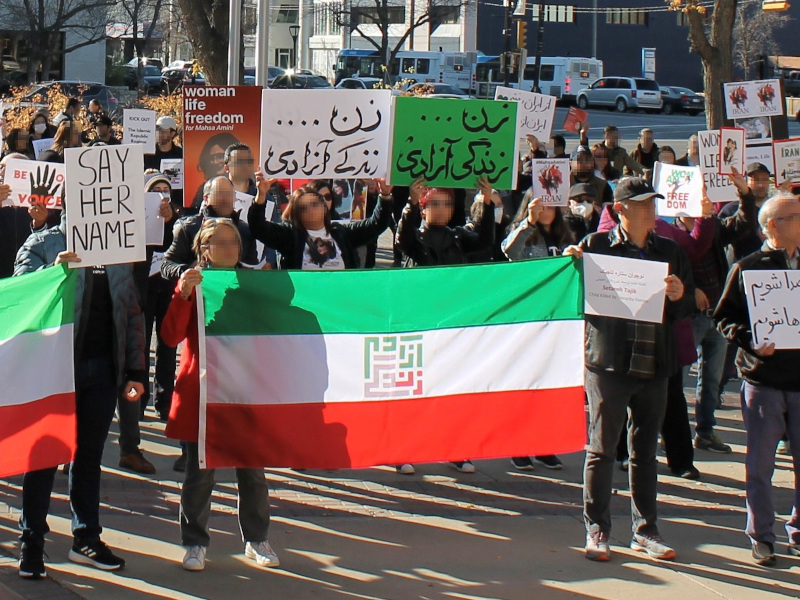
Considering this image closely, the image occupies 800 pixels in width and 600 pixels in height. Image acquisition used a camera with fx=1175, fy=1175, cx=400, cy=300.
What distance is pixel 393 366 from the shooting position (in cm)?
621

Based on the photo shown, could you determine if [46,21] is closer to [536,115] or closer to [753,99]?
[536,115]

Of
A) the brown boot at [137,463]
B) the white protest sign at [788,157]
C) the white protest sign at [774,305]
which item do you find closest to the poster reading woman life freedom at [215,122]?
the brown boot at [137,463]

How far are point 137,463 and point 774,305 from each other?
158 inches

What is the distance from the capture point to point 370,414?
618 centimetres

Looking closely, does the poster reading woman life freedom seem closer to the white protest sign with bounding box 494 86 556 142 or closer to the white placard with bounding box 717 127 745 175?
the white protest sign with bounding box 494 86 556 142

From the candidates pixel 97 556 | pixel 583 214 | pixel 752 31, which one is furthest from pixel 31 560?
pixel 752 31

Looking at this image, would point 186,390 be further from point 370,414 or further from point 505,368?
point 505,368

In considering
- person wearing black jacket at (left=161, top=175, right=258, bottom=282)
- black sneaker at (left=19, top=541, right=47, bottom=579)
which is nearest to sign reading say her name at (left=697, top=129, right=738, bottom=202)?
person wearing black jacket at (left=161, top=175, right=258, bottom=282)

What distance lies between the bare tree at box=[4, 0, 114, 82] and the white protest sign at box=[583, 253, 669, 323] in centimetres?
3387

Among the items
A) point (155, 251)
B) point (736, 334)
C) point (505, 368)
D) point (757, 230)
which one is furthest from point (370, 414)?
point (757, 230)

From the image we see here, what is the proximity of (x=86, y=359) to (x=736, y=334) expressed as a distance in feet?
10.8

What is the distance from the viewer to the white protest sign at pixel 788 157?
1059cm

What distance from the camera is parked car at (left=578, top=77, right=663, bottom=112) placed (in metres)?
53.3

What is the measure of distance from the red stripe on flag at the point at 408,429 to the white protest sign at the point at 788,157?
5.29 metres
